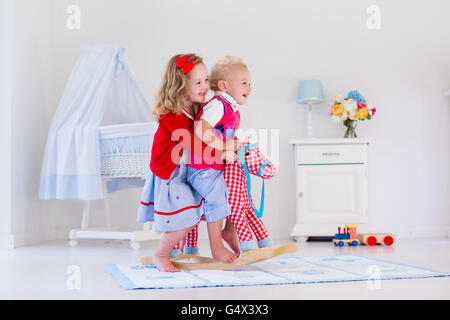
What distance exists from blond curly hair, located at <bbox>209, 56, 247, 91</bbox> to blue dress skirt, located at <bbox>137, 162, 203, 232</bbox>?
1.21 feet

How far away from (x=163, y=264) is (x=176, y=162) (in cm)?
39

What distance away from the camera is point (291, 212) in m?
3.83

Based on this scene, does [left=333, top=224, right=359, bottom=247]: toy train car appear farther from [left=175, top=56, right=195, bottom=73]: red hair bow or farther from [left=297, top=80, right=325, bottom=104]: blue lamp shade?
[left=175, top=56, right=195, bottom=73]: red hair bow

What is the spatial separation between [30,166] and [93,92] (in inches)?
26.2

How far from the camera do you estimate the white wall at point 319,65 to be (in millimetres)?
3820

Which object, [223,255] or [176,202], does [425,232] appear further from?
[176,202]

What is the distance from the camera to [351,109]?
356cm

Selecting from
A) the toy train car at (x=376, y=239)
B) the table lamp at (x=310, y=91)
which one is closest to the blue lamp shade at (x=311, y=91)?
the table lamp at (x=310, y=91)

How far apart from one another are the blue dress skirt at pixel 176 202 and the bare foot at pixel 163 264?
0.40 feet

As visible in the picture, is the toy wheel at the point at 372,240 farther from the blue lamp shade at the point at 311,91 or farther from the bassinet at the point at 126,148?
the bassinet at the point at 126,148

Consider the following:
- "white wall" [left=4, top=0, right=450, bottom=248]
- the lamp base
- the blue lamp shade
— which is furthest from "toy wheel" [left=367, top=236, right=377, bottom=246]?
the blue lamp shade

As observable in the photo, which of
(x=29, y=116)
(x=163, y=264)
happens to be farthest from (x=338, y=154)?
(x=29, y=116)
